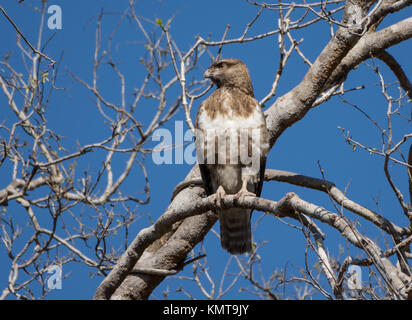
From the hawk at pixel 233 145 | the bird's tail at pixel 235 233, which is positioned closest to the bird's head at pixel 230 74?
the hawk at pixel 233 145

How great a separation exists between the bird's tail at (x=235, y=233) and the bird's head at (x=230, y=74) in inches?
43.0

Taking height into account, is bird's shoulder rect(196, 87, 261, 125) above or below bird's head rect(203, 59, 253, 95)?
below

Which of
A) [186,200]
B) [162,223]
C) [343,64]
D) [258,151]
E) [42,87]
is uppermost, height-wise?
[42,87]

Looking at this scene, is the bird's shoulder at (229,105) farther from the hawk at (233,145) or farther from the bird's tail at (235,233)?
the bird's tail at (235,233)

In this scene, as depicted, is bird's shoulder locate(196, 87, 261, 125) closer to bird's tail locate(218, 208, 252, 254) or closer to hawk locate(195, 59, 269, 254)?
hawk locate(195, 59, 269, 254)

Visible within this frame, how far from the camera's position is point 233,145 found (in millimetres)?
4652

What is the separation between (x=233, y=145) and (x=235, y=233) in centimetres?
82

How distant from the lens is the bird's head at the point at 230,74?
5077 millimetres

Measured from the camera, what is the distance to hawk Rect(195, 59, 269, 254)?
463 centimetres

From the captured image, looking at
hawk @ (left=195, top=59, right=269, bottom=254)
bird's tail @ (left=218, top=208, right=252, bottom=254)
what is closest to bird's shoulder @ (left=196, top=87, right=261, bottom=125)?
hawk @ (left=195, top=59, right=269, bottom=254)
